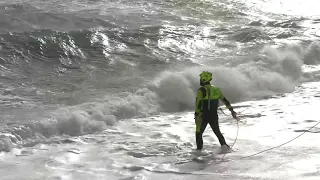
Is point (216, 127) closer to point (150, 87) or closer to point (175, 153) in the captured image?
point (175, 153)

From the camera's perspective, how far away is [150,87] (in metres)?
11.4

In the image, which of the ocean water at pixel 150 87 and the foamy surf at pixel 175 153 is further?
the ocean water at pixel 150 87

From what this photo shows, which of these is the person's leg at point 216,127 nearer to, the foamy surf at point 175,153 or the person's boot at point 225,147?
the person's boot at point 225,147

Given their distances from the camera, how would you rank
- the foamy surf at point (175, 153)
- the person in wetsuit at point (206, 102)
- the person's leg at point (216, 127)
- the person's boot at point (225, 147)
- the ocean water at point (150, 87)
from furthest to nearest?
the person's boot at point (225, 147)
the person's leg at point (216, 127)
the person in wetsuit at point (206, 102)
the ocean water at point (150, 87)
the foamy surf at point (175, 153)

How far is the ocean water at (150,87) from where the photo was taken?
695 centimetres

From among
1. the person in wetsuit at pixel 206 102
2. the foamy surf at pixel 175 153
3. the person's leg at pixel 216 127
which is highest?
the person in wetsuit at pixel 206 102

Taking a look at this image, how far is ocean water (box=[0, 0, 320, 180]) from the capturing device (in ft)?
22.8

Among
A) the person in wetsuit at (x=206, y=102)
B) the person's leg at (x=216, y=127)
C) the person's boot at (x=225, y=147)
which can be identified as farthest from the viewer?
the person's boot at (x=225, y=147)

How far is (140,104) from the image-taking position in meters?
10.3

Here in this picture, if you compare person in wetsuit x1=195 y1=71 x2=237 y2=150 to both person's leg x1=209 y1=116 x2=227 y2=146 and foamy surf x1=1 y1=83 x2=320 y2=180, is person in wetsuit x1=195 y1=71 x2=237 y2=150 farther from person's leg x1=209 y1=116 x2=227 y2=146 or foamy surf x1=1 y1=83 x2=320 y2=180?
foamy surf x1=1 y1=83 x2=320 y2=180

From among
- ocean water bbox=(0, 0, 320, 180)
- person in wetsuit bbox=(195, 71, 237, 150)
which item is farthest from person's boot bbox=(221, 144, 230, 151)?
person in wetsuit bbox=(195, 71, 237, 150)

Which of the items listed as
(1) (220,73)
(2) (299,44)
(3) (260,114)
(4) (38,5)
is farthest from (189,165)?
(4) (38,5)

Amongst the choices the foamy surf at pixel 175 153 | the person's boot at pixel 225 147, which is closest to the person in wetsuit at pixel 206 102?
the person's boot at pixel 225 147

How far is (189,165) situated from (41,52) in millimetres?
9079
